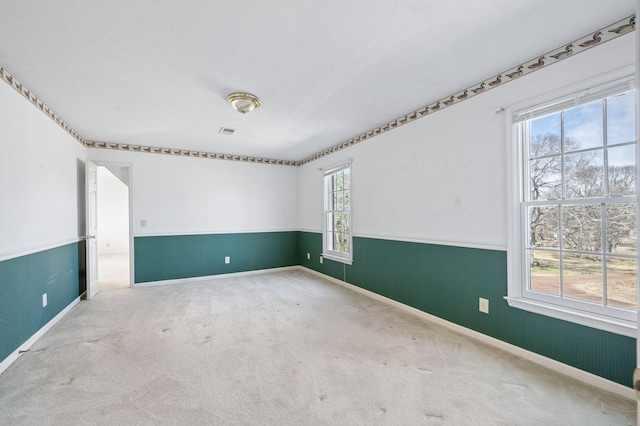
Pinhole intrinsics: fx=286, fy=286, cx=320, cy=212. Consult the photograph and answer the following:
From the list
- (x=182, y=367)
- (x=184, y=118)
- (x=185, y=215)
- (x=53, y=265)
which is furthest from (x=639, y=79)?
(x=185, y=215)

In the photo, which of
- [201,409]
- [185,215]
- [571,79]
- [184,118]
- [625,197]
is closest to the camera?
[201,409]

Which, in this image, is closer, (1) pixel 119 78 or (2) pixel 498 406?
(2) pixel 498 406

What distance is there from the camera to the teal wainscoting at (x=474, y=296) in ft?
6.40

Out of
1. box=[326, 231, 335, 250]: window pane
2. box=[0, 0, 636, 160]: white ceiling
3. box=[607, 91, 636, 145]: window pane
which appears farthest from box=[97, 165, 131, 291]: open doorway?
box=[607, 91, 636, 145]: window pane

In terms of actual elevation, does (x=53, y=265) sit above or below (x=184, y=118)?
below

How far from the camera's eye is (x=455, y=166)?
9.49 ft

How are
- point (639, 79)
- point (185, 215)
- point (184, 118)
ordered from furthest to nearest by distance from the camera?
point (185, 215), point (184, 118), point (639, 79)

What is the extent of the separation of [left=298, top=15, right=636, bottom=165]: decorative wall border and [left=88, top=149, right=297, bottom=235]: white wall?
2.90 m

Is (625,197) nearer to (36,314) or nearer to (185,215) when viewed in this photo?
(36,314)

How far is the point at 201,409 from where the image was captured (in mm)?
1738

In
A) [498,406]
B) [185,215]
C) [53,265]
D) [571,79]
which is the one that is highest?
[571,79]

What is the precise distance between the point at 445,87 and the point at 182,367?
334 cm

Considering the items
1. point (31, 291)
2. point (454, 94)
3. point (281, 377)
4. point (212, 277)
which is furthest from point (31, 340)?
point (454, 94)

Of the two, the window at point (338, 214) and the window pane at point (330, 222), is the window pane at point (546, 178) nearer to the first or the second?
the window at point (338, 214)
